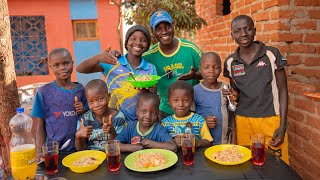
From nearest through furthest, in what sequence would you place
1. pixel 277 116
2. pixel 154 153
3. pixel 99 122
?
pixel 154 153 < pixel 99 122 < pixel 277 116

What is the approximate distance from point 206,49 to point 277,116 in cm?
311

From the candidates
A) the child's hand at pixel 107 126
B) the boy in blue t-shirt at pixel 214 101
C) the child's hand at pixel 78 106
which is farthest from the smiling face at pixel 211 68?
the child's hand at pixel 78 106

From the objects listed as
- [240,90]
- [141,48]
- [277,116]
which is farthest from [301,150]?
[141,48]

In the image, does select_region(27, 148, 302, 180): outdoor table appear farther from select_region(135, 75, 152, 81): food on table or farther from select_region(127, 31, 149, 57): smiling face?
select_region(127, 31, 149, 57): smiling face

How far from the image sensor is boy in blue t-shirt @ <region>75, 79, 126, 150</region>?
93.7 inches

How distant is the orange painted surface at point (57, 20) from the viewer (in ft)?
26.2

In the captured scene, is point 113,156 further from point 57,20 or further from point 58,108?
point 57,20

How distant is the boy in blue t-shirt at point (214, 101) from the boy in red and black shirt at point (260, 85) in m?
0.18

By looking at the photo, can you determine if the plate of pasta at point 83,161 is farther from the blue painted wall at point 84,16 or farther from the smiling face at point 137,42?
the blue painted wall at point 84,16

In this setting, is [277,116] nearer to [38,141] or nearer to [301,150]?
[301,150]

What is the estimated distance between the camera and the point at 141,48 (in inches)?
114

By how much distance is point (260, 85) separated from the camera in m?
2.63

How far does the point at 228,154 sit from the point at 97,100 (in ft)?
3.94

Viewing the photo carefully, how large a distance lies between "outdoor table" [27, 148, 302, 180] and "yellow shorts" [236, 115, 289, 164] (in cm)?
75
